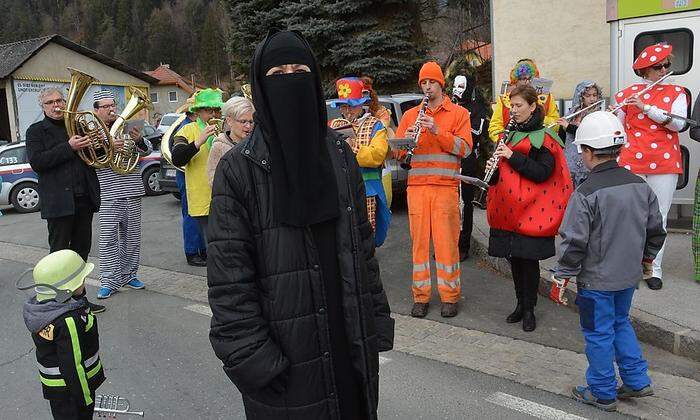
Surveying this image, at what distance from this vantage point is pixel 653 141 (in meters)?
5.45

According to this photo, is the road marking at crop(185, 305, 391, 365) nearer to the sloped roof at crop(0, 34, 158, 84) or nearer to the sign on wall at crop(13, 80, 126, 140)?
the sign on wall at crop(13, 80, 126, 140)

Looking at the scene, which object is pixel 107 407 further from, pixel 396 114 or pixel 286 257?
pixel 396 114

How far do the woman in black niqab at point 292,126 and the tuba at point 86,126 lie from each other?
4274 mm

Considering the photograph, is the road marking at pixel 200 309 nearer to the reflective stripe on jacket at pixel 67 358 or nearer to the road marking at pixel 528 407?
the reflective stripe on jacket at pixel 67 358

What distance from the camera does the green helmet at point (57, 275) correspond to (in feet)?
10.7

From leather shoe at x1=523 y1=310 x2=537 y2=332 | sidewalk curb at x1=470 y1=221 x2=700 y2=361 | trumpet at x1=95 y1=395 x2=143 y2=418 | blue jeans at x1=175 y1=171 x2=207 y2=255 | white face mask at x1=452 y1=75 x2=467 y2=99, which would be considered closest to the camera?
trumpet at x1=95 y1=395 x2=143 y2=418

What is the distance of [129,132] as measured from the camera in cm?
648

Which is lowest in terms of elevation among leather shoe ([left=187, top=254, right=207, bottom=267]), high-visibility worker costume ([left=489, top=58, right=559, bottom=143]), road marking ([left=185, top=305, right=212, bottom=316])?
road marking ([left=185, top=305, right=212, bottom=316])

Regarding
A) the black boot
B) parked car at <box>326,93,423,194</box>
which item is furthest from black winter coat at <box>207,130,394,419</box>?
parked car at <box>326,93,423,194</box>

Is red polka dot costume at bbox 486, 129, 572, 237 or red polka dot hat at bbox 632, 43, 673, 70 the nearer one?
red polka dot costume at bbox 486, 129, 572, 237

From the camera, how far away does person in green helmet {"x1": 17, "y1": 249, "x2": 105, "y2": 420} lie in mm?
3172

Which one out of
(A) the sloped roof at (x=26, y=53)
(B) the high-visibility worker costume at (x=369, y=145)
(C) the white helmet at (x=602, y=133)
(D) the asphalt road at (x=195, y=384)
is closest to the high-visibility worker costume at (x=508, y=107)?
(B) the high-visibility worker costume at (x=369, y=145)

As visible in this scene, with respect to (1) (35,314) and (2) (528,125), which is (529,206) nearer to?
(2) (528,125)

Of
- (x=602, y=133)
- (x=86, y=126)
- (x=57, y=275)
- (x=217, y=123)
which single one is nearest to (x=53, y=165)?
(x=86, y=126)
